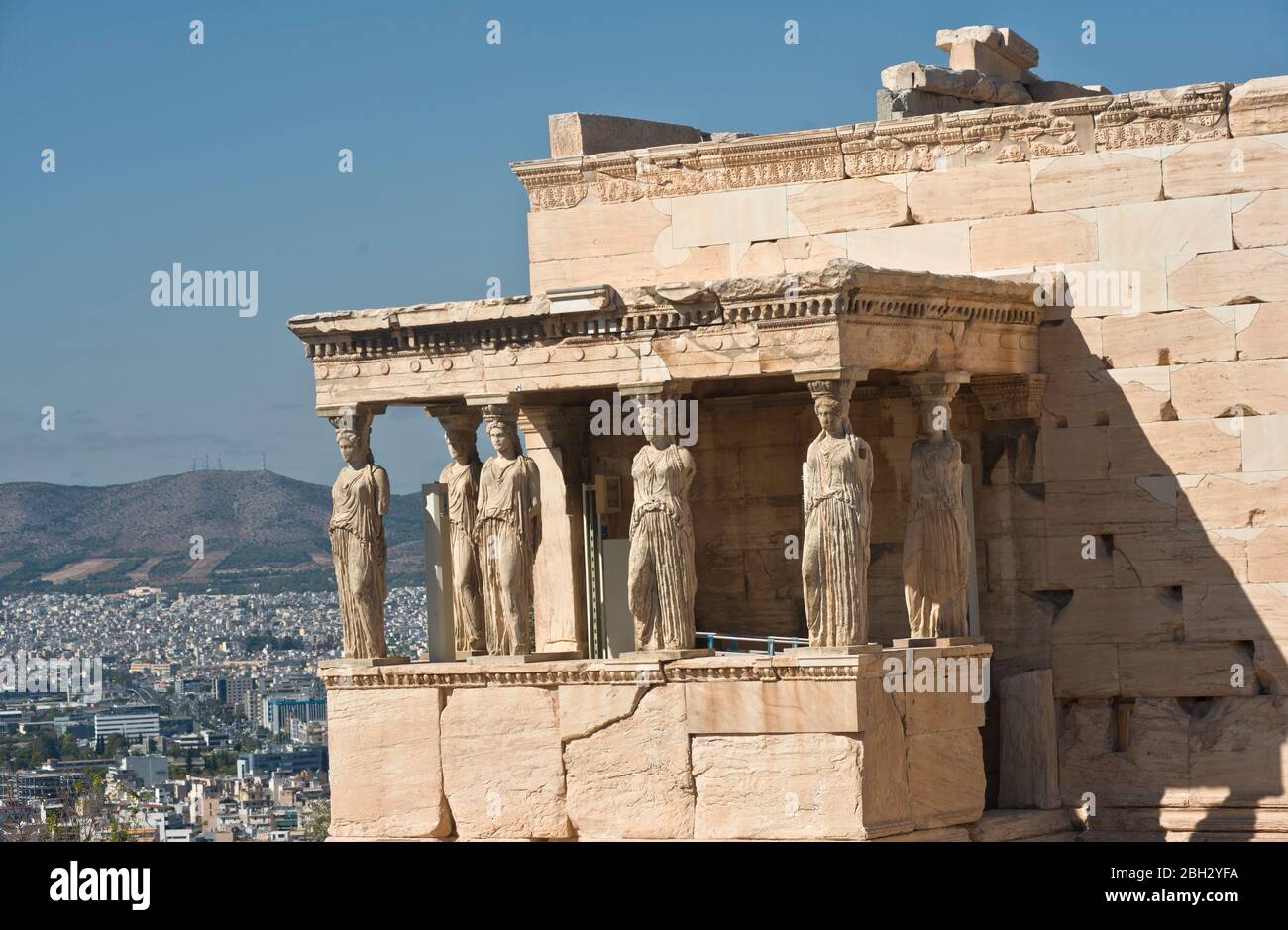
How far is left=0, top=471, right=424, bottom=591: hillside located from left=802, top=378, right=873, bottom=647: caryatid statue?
26.0 m

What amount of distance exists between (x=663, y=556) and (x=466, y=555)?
1.85 meters

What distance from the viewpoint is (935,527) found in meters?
19.3

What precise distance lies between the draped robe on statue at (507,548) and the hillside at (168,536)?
24381 millimetres

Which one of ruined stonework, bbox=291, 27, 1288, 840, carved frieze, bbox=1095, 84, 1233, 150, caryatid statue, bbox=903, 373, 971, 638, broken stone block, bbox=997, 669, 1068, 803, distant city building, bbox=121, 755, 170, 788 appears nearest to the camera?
ruined stonework, bbox=291, 27, 1288, 840

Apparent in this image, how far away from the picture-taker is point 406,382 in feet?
65.9

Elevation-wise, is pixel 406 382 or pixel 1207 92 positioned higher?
pixel 1207 92

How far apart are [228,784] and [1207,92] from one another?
58.3ft

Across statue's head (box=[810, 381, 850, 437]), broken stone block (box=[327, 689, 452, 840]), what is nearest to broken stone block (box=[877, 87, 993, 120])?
statue's head (box=[810, 381, 850, 437])

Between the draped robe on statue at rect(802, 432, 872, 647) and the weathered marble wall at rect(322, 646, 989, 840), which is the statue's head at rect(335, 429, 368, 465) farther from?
the draped robe on statue at rect(802, 432, 872, 647)

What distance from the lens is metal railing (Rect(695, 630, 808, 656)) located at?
20078 millimetres

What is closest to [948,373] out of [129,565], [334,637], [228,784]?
[228,784]

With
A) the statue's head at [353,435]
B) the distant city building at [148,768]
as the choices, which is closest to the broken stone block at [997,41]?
the statue's head at [353,435]

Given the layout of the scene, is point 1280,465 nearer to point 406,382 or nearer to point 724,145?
point 724,145

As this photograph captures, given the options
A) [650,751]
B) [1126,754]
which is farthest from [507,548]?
[1126,754]
